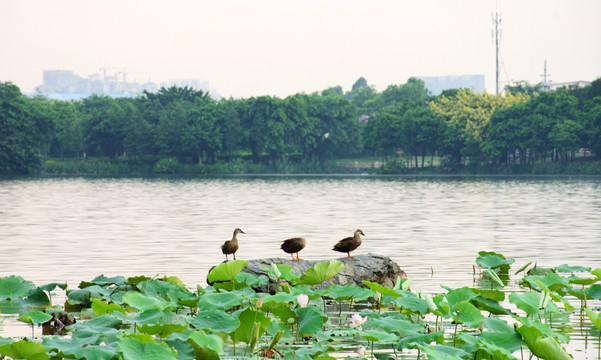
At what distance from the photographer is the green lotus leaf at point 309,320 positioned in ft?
24.5

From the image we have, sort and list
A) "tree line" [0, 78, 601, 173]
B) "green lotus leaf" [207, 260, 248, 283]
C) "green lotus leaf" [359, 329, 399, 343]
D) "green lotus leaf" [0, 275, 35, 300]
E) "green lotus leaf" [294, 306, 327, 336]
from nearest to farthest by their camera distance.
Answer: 1. "green lotus leaf" [359, 329, 399, 343]
2. "green lotus leaf" [294, 306, 327, 336]
3. "green lotus leaf" [207, 260, 248, 283]
4. "green lotus leaf" [0, 275, 35, 300]
5. "tree line" [0, 78, 601, 173]

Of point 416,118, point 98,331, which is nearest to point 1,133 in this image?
point 416,118

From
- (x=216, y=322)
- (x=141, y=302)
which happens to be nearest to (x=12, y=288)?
(x=141, y=302)

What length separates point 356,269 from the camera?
12.0 meters

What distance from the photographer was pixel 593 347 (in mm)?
→ 8141

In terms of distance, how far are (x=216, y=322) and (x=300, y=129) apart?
75.7 meters

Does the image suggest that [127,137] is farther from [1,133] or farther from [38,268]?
[38,268]

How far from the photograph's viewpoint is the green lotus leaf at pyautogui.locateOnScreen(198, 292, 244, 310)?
25.4ft

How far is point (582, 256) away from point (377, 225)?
8.98 metres

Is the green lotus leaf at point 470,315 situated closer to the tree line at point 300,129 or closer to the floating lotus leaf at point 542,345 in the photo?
the floating lotus leaf at point 542,345

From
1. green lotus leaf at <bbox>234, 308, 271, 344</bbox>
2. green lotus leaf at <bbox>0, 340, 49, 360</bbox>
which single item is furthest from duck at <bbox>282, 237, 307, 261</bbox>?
green lotus leaf at <bbox>0, 340, 49, 360</bbox>

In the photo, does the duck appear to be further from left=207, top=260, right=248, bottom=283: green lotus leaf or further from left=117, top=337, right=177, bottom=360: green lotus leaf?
left=117, top=337, right=177, bottom=360: green lotus leaf

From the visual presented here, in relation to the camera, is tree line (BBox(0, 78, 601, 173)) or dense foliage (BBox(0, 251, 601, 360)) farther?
tree line (BBox(0, 78, 601, 173))

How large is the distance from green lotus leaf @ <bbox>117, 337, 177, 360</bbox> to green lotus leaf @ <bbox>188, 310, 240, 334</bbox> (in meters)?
1.26
